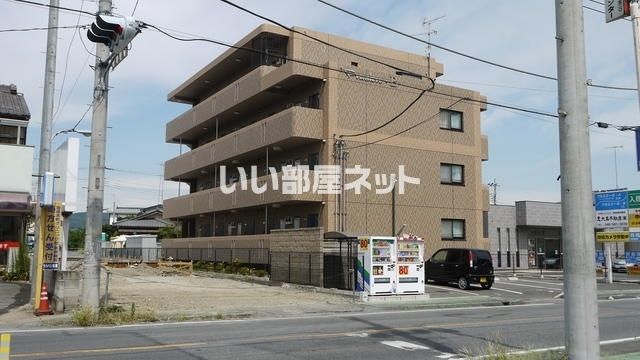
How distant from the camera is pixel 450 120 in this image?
3344 cm

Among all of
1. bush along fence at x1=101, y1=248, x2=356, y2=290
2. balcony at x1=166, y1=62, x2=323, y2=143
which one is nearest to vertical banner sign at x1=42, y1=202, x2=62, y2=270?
bush along fence at x1=101, y1=248, x2=356, y2=290

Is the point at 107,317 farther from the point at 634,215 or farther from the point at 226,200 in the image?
the point at 634,215

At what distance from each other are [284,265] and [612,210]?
1903 cm

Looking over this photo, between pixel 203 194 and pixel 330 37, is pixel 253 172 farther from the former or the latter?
pixel 330 37

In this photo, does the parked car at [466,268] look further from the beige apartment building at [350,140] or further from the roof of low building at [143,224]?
the roof of low building at [143,224]

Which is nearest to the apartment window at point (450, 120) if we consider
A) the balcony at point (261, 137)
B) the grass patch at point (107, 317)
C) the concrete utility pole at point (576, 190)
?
the balcony at point (261, 137)

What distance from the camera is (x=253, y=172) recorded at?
36.1 m

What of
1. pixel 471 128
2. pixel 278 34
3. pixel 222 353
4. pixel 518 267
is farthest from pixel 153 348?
pixel 518 267

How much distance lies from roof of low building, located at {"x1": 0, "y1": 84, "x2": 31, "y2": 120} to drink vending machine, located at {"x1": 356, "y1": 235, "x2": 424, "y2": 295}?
59.0 feet

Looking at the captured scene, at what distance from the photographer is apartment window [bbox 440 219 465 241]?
32.7 m

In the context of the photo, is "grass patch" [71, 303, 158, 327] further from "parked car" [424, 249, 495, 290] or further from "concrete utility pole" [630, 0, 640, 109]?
"parked car" [424, 249, 495, 290]

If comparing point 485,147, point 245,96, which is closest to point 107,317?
point 245,96

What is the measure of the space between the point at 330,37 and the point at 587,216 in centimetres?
2619

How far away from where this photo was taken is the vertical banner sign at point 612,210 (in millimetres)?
32281
